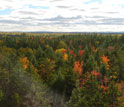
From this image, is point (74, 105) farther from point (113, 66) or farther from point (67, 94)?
point (113, 66)

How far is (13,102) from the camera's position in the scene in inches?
1085

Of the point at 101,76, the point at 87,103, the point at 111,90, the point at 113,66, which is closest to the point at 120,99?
the point at 111,90

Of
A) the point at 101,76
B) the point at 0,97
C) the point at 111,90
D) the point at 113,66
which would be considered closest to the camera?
the point at 111,90

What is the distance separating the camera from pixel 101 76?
34625mm

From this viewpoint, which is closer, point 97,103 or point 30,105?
point 97,103

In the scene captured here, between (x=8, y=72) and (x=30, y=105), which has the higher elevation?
(x=8, y=72)

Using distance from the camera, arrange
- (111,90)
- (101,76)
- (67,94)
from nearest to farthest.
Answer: (111,90) < (101,76) < (67,94)

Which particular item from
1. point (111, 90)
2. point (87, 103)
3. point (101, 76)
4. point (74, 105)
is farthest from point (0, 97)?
point (101, 76)

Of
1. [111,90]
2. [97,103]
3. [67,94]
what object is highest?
[111,90]

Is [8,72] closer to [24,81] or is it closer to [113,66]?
[24,81]

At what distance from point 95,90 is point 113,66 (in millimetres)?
24861

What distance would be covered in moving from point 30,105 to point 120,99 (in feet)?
44.3

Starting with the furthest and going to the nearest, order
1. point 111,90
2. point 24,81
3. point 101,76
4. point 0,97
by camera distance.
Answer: point 101,76 < point 24,81 < point 0,97 < point 111,90

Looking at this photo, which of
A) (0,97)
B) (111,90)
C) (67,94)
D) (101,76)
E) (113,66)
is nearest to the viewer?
(111,90)
